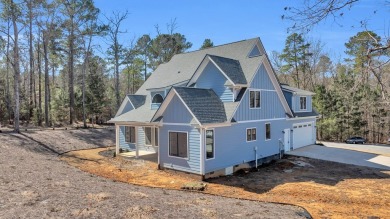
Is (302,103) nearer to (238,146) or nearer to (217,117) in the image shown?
(238,146)

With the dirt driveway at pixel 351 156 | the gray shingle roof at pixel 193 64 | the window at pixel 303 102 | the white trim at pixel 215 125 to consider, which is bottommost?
the dirt driveway at pixel 351 156

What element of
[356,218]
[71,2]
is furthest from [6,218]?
[71,2]

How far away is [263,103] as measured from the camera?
709 inches

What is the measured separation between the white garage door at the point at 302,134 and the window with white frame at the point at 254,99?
21.7 ft

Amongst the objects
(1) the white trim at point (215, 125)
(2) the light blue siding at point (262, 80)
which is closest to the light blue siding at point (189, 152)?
(1) the white trim at point (215, 125)

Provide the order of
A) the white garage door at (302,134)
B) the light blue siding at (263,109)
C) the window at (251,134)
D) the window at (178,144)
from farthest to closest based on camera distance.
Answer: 1. the white garage door at (302,134)
2. the window at (251,134)
3. the light blue siding at (263,109)
4. the window at (178,144)

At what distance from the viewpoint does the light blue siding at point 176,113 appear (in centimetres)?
1455

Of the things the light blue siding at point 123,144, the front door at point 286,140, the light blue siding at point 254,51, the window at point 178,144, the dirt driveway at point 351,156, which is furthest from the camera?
the light blue siding at point 123,144

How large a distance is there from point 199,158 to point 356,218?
23.7 ft

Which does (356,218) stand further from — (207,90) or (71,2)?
(71,2)

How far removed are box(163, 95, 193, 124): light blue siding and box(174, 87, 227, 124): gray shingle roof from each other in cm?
43

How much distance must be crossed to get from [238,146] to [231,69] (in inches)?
184

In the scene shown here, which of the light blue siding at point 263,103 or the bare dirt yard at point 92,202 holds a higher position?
the light blue siding at point 263,103

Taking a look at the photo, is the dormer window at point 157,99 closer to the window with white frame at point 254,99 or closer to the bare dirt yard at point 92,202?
the window with white frame at point 254,99
